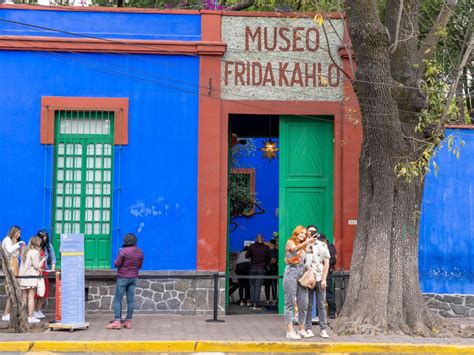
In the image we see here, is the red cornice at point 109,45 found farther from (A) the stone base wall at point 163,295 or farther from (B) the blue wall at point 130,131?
(A) the stone base wall at point 163,295

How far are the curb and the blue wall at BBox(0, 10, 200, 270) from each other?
3.72 m

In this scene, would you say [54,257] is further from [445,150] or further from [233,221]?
[233,221]

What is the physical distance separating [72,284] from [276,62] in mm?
6083

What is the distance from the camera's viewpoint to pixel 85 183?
14.3 m

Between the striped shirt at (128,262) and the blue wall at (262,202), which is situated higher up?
the blue wall at (262,202)

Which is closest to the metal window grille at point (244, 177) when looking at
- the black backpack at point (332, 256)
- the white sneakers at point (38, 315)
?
the black backpack at point (332, 256)

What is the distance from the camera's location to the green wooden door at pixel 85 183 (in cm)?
1423

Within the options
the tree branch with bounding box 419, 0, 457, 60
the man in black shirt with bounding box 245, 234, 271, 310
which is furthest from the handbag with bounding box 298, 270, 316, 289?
the man in black shirt with bounding box 245, 234, 271, 310

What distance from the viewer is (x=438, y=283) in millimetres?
14586

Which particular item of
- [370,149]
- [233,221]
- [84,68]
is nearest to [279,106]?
[370,149]

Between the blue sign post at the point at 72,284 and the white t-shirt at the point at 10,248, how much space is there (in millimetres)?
1303

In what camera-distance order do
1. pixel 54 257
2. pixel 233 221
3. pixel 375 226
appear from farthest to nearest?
pixel 233 221, pixel 54 257, pixel 375 226

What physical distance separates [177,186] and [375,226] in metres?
4.24

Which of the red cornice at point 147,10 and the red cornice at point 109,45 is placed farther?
the red cornice at point 147,10
